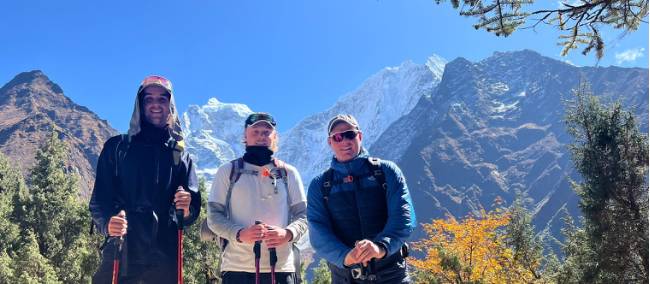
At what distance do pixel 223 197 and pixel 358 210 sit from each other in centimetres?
135

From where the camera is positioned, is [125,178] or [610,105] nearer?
[125,178]

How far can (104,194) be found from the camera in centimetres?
421

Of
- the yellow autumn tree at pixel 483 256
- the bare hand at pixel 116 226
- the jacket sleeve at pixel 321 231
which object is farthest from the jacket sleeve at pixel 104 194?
the yellow autumn tree at pixel 483 256

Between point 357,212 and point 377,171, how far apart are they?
360 mm

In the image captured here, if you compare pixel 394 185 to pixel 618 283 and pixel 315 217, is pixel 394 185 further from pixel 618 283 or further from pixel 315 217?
pixel 618 283

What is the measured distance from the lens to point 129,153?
14.1 feet

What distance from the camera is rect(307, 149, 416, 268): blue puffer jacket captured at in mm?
3707

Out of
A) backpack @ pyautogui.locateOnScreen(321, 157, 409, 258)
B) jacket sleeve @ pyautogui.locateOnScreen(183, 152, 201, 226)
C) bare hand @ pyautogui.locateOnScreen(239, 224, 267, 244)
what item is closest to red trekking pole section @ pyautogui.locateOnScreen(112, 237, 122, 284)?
jacket sleeve @ pyautogui.locateOnScreen(183, 152, 201, 226)

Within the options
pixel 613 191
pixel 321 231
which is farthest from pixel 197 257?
pixel 321 231

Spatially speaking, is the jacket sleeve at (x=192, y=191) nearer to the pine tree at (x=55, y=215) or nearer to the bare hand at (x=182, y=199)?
the bare hand at (x=182, y=199)

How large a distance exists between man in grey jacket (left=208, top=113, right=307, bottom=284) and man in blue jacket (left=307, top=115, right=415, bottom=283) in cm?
44

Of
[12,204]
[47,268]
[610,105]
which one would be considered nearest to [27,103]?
[12,204]

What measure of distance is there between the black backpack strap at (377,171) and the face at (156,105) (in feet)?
6.58

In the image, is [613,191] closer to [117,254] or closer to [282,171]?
[282,171]
